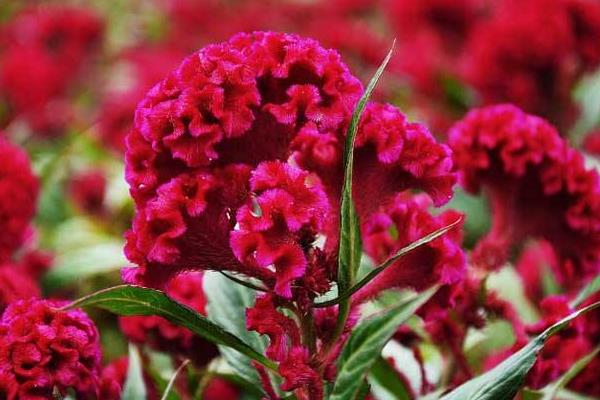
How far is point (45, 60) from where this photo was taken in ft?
13.4

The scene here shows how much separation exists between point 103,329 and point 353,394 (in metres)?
1.26

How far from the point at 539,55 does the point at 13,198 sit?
1.69m

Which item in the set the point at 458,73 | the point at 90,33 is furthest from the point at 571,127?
the point at 90,33

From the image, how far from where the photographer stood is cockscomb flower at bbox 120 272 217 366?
1542mm

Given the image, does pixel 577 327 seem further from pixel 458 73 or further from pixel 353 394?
pixel 458 73

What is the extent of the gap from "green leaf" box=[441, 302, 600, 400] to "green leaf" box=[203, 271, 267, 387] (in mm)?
341

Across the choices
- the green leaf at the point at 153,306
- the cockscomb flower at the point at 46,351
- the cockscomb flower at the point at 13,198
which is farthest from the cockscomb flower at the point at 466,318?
Result: the cockscomb flower at the point at 13,198

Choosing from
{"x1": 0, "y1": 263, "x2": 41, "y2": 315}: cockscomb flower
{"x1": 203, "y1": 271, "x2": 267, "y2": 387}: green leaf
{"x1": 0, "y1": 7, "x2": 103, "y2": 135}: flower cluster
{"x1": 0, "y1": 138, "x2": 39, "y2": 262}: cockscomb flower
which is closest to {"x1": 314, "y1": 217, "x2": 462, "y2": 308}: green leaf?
{"x1": 203, "y1": 271, "x2": 267, "y2": 387}: green leaf

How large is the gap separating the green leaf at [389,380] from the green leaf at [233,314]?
242mm

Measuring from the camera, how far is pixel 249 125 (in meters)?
1.11

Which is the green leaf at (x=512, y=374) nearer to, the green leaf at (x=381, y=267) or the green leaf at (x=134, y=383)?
the green leaf at (x=381, y=267)

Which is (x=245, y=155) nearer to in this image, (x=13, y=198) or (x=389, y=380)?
(x=389, y=380)

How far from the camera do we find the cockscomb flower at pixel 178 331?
5.06ft

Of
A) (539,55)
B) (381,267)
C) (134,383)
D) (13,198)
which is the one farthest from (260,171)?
(539,55)
